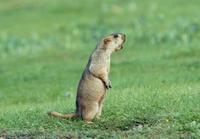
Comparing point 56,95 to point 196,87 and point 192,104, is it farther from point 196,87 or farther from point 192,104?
point 192,104

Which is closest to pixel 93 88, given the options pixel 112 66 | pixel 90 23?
pixel 112 66

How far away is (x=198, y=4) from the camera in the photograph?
95.4 ft

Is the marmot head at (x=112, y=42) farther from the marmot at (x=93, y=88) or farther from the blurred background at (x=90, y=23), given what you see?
the blurred background at (x=90, y=23)

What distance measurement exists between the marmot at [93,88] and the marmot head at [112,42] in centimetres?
8

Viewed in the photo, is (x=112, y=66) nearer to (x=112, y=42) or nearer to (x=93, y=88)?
(x=112, y=42)

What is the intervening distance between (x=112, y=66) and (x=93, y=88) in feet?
29.8

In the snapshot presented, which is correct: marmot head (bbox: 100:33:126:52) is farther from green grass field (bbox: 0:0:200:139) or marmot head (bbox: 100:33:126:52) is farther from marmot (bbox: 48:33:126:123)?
green grass field (bbox: 0:0:200:139)

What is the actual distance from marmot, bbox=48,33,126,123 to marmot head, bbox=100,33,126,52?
3.2 inches

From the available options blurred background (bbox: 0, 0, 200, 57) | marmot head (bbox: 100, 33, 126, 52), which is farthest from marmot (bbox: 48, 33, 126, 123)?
blurred background (bbox: 0, 0, 200, 57)

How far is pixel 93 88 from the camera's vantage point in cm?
1077

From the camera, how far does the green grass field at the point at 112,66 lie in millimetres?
10648

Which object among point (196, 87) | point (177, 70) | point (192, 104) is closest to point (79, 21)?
point (177, 70)

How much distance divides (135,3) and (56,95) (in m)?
15.2

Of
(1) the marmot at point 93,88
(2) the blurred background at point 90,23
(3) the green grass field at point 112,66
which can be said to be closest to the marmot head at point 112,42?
(1) the marmot at point 93,88
